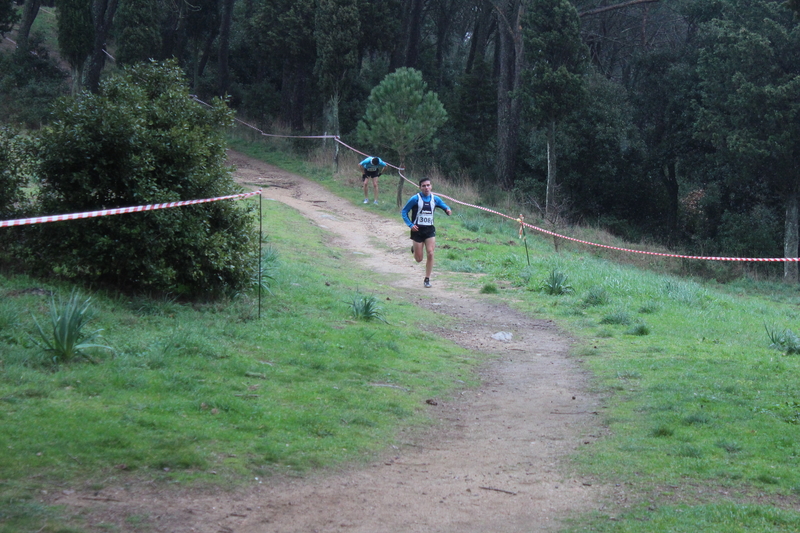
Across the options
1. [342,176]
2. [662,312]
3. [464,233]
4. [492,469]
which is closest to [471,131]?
[342,176]

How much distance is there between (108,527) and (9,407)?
1.89m

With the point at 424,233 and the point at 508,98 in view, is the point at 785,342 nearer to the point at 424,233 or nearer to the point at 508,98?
the point at 424,233

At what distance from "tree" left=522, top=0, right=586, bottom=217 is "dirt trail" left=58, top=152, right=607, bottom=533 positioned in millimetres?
22026

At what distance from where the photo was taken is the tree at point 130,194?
8883 millimetres

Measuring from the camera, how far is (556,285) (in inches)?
582

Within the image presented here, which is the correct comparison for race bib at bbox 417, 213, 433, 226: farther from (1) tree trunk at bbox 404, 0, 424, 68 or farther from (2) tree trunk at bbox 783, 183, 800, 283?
(1) tree trunk at bbox 404, 0, 424, 68

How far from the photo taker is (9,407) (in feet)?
18.5

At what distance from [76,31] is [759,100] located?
27.2 metres

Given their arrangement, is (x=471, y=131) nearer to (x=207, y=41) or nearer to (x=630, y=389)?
(x=207, y=41)

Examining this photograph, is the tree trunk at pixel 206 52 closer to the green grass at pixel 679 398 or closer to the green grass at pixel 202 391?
the green grass at pixel 679 398

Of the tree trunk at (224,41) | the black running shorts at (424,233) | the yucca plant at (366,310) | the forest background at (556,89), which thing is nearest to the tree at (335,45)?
the forest background at (556,89)

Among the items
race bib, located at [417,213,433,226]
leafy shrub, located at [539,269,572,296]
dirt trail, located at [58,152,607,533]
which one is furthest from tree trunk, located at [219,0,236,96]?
dirt trail, located at [58,152,607,533]

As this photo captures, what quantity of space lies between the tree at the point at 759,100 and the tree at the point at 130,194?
79.1ft

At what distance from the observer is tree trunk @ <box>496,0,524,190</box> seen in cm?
3344
